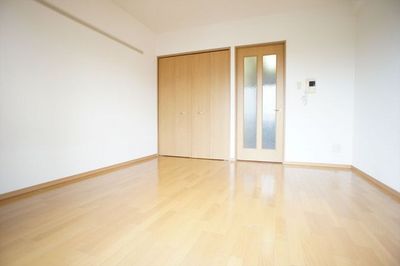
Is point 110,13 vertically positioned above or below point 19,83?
above

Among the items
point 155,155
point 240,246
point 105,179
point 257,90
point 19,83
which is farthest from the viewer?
point 155,155

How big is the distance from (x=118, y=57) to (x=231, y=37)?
6.47 feet

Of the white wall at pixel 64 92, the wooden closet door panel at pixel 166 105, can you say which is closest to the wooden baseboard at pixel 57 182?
the white wall at pixel 64 92

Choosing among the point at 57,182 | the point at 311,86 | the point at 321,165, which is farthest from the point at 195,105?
the point at 57,182

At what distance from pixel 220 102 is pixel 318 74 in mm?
1637

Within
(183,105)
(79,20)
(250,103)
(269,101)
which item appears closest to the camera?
(79,20)

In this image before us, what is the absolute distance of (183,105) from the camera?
13.3 ft

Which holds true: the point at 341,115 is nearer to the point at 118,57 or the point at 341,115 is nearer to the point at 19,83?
the point at 118,57

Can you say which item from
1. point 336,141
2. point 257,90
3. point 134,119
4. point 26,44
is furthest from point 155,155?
point 336,141

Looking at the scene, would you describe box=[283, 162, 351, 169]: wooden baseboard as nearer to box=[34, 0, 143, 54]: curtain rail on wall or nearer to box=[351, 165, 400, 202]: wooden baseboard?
box=[351, 165, 400, 202]: wooden baseboard

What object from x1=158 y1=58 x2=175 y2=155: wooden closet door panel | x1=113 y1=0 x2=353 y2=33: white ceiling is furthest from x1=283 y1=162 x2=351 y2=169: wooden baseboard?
x1=113 y1=0 x2=353 y2=33: white ceiling

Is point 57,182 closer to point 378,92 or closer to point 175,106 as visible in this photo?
point 175,106

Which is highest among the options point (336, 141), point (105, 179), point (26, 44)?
point (26, 44)

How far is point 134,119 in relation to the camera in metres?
3.61
